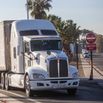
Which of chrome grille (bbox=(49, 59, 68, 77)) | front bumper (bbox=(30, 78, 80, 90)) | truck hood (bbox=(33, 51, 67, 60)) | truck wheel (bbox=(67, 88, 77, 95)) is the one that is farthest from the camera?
truck wheel (bbox=(67, 88, 77, 95))

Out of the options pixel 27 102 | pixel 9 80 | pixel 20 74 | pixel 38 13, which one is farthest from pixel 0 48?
pixel 38 13

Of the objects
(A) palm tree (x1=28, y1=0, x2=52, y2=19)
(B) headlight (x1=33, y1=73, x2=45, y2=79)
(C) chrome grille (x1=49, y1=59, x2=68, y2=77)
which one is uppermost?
(A) palm tree (x1=28, y1=0, x2=52, y2=19)

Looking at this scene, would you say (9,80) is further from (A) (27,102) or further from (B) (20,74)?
(A) (27,102)

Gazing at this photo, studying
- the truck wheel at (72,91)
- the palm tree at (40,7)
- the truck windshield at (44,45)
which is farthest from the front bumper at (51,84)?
the palm tree at (40,7)

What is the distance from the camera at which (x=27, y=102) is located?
20.8m

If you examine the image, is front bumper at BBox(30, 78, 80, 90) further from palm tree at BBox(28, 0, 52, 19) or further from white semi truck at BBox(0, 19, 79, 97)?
palm tree at BBox(28, 0, 52, 19)

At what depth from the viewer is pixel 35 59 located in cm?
2503

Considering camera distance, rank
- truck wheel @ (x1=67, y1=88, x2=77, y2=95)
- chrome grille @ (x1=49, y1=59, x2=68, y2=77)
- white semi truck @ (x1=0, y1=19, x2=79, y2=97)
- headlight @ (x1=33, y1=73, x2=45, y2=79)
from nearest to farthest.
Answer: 1. headlight @ (x1=33, y1=73, x2=45, y2=79)
2. white semi truck @ (x1=0, y1=19, x2=79, y2=97)
3. chrome grille @ (x1=49, y1=59, x2=68, y2=77)
4. truck wheel @ (x1=67, y1=88, x2=77, y2=95)

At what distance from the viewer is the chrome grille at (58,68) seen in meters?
23.8

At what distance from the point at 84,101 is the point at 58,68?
9.48 ft

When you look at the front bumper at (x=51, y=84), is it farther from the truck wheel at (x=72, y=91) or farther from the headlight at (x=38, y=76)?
the truck wheel at (x=72, y=91)

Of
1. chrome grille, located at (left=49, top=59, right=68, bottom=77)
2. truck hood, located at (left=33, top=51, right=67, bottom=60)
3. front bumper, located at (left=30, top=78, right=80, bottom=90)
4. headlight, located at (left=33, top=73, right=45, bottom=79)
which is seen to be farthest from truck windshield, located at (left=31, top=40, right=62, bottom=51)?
front bumper, located at (left=30, top=78, right=80, bottom=90)

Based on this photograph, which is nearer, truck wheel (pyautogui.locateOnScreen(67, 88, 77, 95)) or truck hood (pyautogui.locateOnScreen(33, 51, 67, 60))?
truck hood (pyautogui.locateOnScreen(33, 51, 67, 60))

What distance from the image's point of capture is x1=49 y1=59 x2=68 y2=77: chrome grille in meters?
23.8
